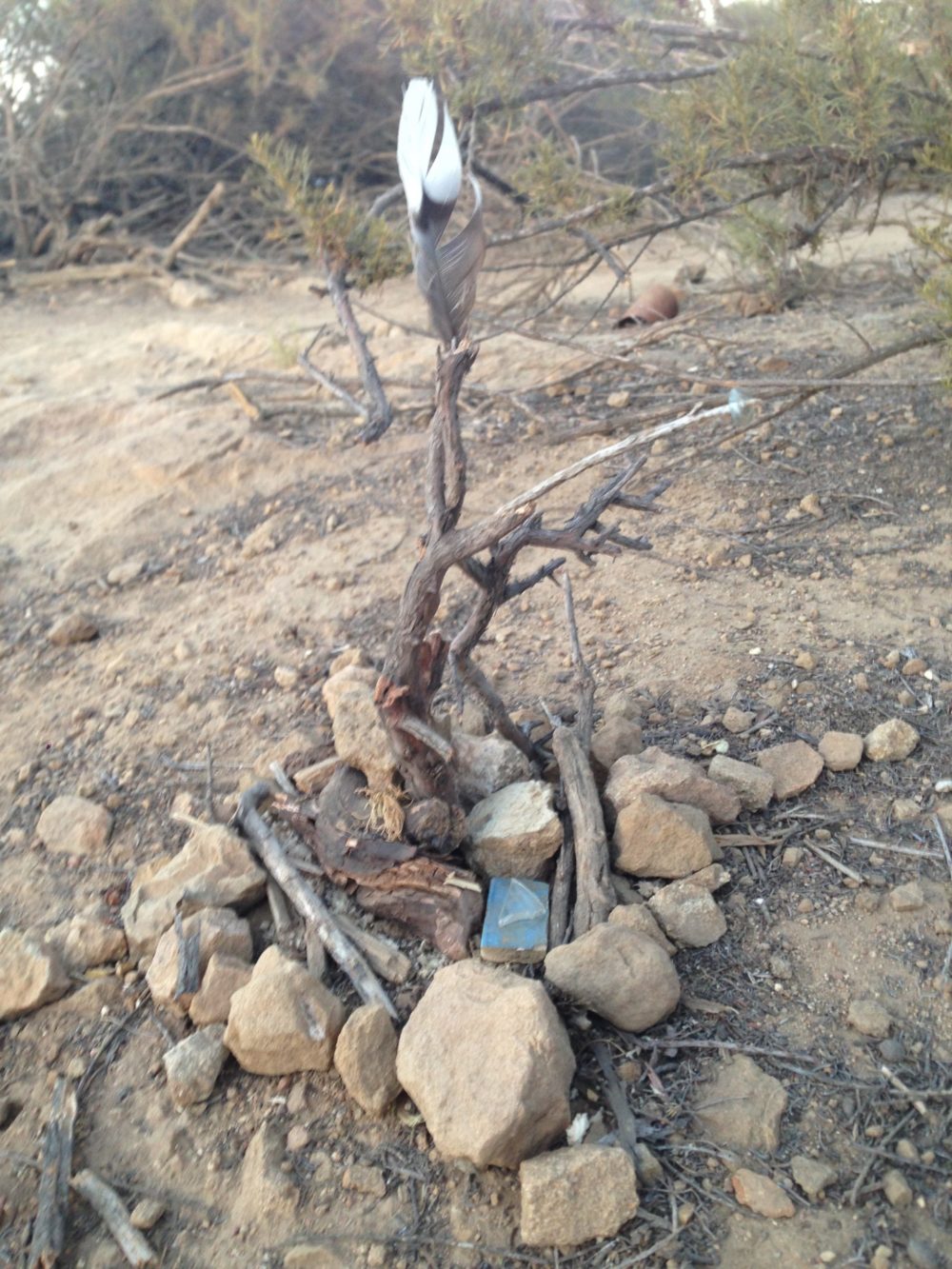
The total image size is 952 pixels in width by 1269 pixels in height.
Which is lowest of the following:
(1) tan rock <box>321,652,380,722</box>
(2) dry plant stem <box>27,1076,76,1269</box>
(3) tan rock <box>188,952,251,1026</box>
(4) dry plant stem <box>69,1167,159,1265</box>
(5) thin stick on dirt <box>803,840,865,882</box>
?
(5) thin stick on dirt <box>803,840,865,882</box>

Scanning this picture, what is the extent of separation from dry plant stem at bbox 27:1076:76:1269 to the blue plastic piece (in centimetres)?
78

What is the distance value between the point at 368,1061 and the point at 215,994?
13.7 inches

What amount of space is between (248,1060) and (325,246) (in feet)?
6.32

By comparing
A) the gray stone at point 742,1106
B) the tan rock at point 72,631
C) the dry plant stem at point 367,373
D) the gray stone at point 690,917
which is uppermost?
the dry plant stem at point 367,373

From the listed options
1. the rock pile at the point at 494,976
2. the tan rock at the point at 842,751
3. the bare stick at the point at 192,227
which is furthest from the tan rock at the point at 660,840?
the bare stick at the point at 192,227

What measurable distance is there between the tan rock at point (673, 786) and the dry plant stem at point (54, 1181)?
116 centimetres

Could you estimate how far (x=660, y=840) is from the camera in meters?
2.06

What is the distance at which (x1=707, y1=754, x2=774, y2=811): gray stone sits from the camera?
7.31ft

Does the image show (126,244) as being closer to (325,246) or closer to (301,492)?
(301,492)

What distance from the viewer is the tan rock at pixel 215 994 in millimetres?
1957

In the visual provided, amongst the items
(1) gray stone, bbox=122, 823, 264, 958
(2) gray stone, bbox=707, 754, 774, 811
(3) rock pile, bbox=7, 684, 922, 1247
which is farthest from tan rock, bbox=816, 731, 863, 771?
(1) gray stone, bbox=122, 823, 264, 958

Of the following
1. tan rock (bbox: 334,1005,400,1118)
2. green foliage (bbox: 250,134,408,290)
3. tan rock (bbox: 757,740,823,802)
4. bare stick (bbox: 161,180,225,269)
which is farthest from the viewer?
bare stick (bbox: 161,180,225,269)

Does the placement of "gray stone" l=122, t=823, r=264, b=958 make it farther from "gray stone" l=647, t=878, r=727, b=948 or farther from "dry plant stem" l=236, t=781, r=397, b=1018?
"gray stone" l=647, t=878, r=727, b=948

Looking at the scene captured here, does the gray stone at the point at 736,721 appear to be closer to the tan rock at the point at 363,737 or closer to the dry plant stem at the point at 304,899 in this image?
the tan rock at the point at 363,737
